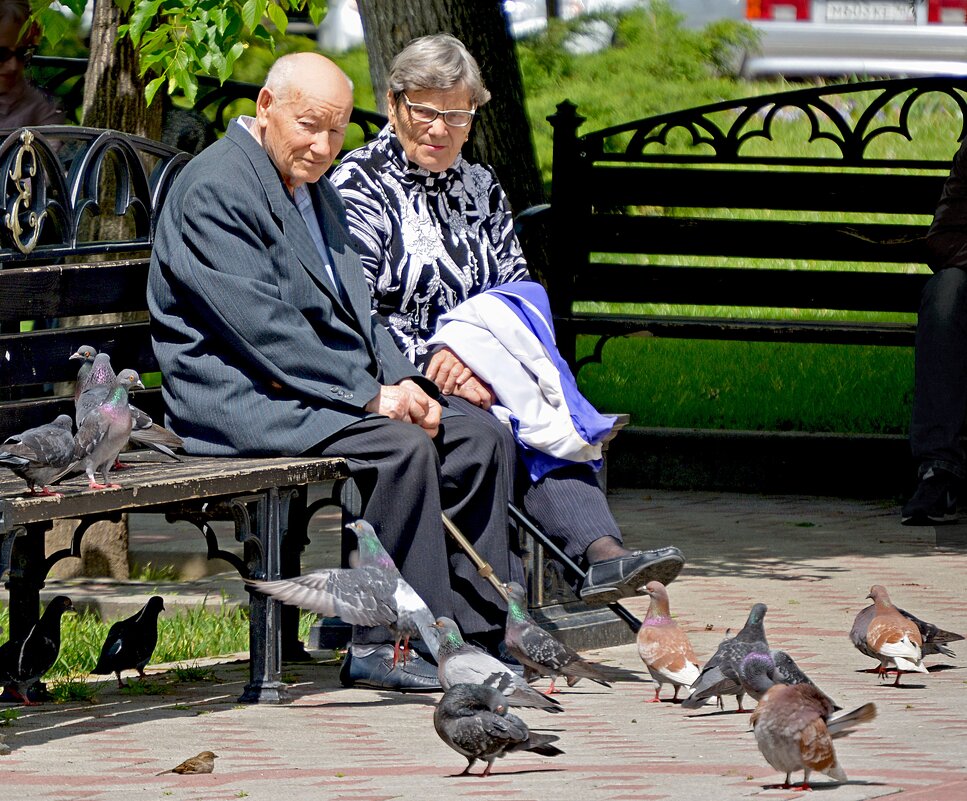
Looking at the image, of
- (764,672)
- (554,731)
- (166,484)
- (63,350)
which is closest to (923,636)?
(764,672)

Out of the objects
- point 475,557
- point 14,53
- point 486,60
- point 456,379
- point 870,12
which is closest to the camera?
point 475,557

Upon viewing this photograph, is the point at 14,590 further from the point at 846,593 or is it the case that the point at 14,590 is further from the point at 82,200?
the point at 846,593

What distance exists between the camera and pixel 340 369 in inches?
211

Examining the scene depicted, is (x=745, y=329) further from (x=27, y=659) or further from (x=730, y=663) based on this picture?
(x=27, y=659)

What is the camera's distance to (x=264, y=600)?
5.24m

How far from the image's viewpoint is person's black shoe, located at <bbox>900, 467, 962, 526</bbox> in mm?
8758

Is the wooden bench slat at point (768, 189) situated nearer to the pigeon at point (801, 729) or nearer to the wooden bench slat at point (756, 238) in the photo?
the wooden bench slat at point (756, 238)

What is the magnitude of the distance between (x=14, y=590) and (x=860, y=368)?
7311 millimetres

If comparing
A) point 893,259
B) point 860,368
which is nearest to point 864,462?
point 893,259

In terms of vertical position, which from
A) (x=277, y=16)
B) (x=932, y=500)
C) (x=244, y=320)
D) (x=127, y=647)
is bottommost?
(x=932, y=500)

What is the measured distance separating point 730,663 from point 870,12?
16.3 m

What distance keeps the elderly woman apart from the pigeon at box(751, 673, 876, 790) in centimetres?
154

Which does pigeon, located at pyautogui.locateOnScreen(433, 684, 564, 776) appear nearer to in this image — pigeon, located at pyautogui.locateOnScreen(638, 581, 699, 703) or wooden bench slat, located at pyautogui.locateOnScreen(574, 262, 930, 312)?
pigeon, located at pyautogui.locateOnScreen(638, 581, 699, 703)

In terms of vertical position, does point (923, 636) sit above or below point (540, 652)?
below
